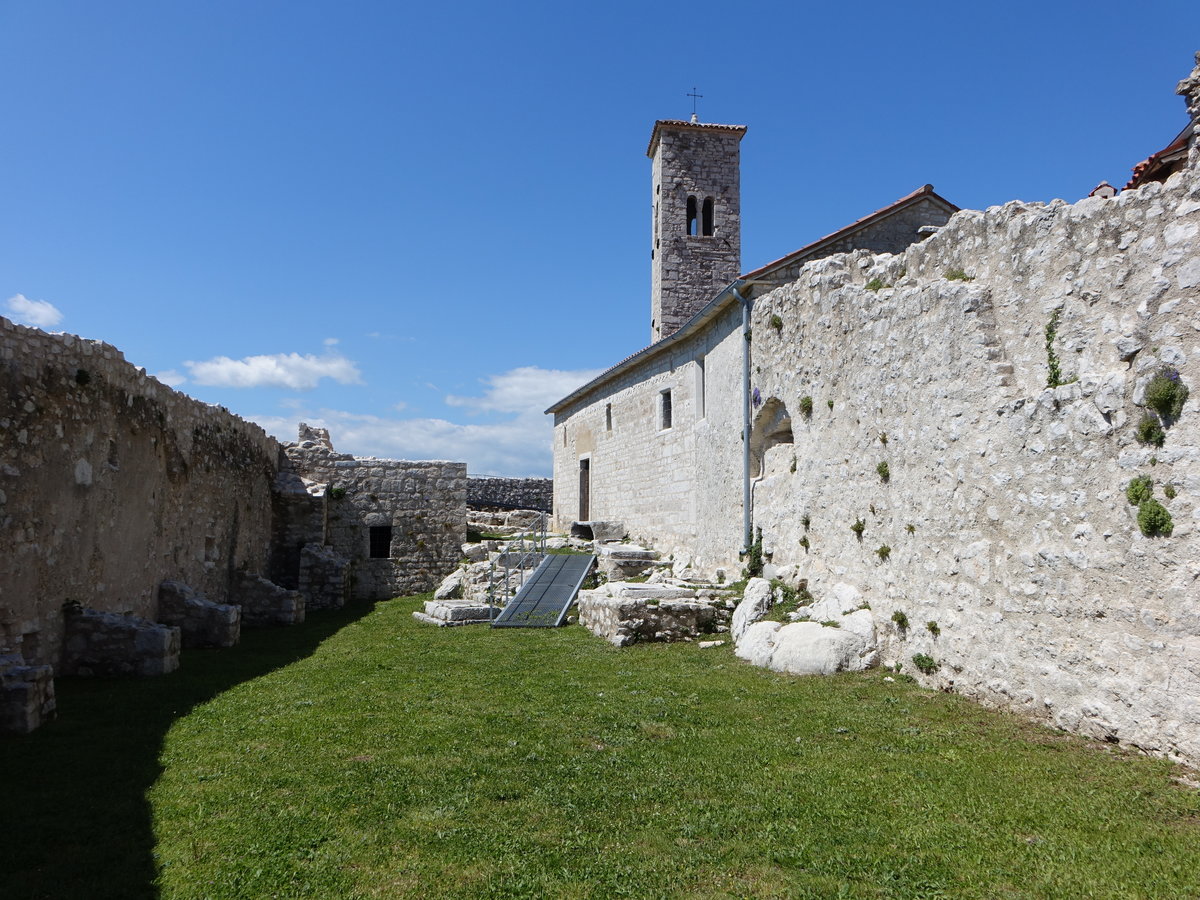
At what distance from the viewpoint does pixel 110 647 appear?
355 inches

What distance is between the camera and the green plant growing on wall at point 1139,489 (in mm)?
5988

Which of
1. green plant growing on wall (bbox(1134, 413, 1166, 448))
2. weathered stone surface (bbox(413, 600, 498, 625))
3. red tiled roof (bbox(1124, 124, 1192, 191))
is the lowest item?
weathered stone surface (bbox(413, 600, 498, 625))

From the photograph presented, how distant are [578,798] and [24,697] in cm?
472

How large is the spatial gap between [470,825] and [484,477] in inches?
1134

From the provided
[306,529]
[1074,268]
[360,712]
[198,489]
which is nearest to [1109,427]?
[1074,268]

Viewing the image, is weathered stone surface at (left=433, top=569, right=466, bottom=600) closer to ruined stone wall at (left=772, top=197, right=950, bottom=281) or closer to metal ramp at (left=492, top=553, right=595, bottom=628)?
metal ramp at (left=492, top=553, right=595, bottom=628)

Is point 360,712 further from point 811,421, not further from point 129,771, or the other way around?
point 811,421

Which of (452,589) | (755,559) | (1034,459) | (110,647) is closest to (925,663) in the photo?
(1034,459)

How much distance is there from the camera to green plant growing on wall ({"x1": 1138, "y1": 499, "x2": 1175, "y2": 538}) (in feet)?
19.1

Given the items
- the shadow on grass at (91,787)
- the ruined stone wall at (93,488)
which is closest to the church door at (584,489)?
the ruined stone wall at (93,488)

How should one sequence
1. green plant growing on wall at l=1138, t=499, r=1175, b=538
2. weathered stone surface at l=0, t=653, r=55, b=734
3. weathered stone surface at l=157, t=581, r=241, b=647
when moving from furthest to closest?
1. weathered stone surface at l=157, t=581, r=241, b=647
2. weathered stone surface at l=0, t=653, r=55, b=734
3. green plant growing on wall at l=1138, t=499, r=1175, b=538

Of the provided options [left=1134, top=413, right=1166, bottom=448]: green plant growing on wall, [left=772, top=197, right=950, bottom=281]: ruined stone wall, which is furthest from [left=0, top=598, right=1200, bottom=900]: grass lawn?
[left=772, top=197, right=950, bottom=281]: ruined stone wall

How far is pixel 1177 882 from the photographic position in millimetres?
4156

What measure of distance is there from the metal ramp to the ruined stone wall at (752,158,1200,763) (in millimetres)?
5379
